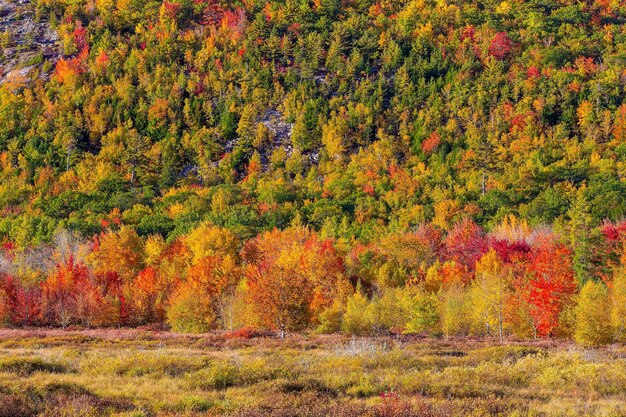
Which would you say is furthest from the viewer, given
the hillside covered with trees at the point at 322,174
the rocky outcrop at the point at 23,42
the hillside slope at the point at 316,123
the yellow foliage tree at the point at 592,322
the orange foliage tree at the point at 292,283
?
the rocky outcrop at the point at 23,42

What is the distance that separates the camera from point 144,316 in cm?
6244

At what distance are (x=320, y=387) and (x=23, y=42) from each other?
195123 millimetres

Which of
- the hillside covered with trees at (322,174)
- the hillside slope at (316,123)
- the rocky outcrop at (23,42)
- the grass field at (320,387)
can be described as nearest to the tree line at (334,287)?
the hillside covered with trees at (322,174)

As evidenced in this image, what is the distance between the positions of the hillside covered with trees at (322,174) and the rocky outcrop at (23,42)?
3087 millimetres

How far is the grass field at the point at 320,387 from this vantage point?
1573 centimetres

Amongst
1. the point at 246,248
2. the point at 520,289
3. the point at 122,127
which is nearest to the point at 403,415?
the point at 520,289

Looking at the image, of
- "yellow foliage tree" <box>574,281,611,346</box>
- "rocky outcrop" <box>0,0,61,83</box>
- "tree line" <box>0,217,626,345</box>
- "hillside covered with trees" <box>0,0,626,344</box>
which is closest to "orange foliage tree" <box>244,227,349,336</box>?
"tree line" <box>0,217,626,345</box>

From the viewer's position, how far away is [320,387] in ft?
64.6

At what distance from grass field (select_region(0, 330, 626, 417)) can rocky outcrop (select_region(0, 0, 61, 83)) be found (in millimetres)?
166093

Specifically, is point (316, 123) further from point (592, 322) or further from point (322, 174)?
point (592, 322)

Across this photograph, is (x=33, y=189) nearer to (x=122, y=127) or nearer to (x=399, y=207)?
(x=122, y=127)

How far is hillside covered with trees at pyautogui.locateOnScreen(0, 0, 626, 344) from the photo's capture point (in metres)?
53.9

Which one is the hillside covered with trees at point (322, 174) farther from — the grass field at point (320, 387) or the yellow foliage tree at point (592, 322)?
the grass field at point (320, 387)

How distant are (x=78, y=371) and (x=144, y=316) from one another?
40.3 m
